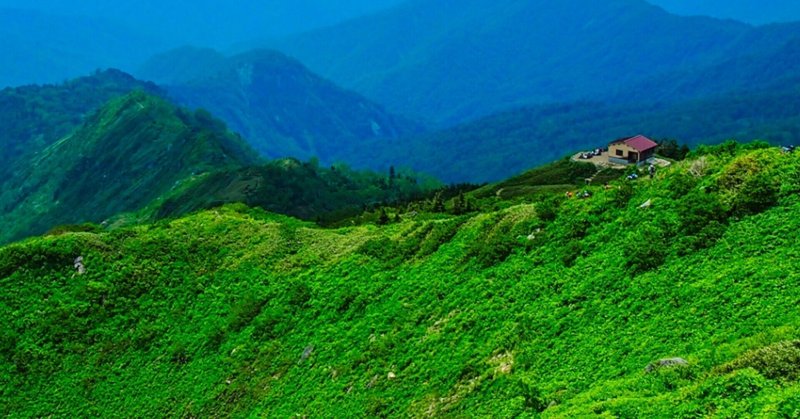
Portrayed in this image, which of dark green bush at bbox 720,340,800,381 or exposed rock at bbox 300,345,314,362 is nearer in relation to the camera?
dark green bush at bbox 720,340,800,381

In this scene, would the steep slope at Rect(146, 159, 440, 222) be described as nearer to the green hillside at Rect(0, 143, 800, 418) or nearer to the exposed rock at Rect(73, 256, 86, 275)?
the exposed rock at Rect(73, 256, 86, 275)

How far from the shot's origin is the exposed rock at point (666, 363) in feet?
66.3

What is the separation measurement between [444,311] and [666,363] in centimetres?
1131

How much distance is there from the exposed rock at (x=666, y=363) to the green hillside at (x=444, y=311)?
0.82 feet

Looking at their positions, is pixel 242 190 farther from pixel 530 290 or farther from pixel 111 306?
pixel 530 290

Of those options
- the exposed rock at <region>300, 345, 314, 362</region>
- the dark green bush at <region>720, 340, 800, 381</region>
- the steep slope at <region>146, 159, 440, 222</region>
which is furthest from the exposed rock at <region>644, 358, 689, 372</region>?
the steep slope at <region>146, 159, 440, 222</region>

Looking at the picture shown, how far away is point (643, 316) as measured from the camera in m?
24.1

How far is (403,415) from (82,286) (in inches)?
933

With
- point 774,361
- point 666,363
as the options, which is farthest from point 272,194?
point 774,361

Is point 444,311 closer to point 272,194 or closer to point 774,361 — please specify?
point 774,361

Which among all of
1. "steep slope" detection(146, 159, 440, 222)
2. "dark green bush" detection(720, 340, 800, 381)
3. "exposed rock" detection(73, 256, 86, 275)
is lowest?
"dark green bush" detection(720, 340, 800, 381)

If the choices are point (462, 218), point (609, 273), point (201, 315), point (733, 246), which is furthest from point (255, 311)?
point (733, 246)

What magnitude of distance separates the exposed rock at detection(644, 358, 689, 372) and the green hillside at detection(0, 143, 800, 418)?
250 millimetres

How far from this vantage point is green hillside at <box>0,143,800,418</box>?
21844 mm
